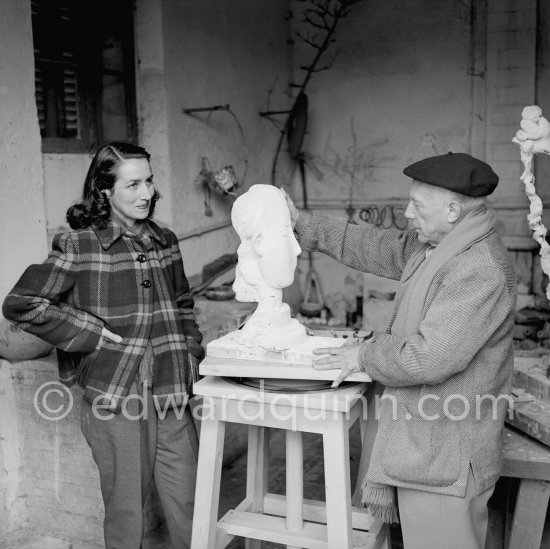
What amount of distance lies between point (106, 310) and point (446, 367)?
4.11 ft

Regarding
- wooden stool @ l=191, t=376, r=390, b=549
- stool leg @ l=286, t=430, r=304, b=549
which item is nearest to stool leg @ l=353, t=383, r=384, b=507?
wooden stool @ l=191, t=376, r=390, b=549

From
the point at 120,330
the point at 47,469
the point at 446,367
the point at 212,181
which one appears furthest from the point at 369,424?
the point at 212,181

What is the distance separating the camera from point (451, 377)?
2328mm

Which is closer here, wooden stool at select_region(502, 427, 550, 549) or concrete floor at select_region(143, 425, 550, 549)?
wooden stool at select_region(502, 427, 550, 549)

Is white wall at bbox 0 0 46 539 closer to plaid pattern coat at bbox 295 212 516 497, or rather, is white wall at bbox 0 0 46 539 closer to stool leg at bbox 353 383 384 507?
stool leg at bbox 353 383 384 507

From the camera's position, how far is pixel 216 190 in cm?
571

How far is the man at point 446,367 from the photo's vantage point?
7.34 feet

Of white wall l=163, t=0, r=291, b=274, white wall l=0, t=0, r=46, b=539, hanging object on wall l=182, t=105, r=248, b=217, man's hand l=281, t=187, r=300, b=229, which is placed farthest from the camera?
hanging object on wall l=182, t=105, r=248, b=217

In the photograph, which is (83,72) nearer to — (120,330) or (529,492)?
(120,330)

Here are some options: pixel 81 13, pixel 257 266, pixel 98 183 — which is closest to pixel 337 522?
pixel 257 266

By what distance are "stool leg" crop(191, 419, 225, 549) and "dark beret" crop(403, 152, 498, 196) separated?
1.12 metres

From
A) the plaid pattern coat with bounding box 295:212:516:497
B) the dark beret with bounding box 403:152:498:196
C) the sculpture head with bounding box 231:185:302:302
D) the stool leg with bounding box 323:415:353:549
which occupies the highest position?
the dark beret with bounding box 403:152:498:196

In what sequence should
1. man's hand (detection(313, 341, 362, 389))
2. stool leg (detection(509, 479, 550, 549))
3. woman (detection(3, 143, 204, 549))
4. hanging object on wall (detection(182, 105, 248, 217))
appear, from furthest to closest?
hanging object on wall (detection(182, 105, 248, 217))
stool leg (detection(509, 479, 550, 549))
woman (detection(3, 143, 204, 549))
man's hand (detection(313, 341, 362, 389))

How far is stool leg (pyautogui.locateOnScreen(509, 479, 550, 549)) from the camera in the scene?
2.92m
